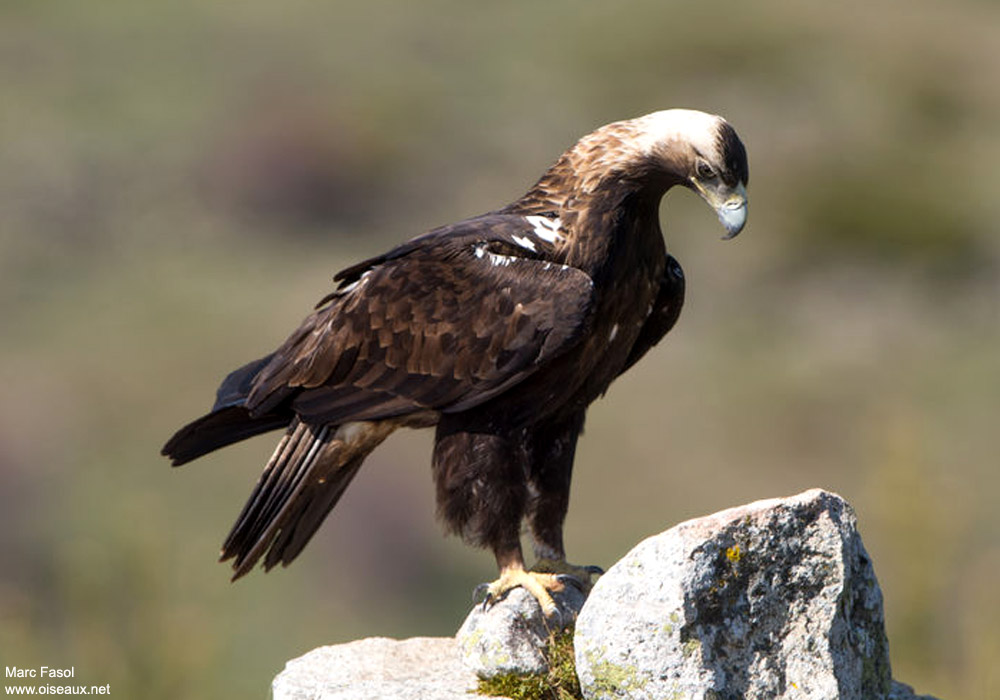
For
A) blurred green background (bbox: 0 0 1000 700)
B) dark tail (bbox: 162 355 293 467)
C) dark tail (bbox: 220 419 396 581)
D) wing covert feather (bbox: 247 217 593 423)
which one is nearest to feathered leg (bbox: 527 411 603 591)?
wing covert feather (bbox: 247 217 593 423)

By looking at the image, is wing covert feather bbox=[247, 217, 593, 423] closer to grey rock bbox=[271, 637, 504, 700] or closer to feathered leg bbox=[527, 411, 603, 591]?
feathered leg bbox=[527, 411, 603, 591]

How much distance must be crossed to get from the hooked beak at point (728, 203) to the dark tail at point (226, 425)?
7.17ft

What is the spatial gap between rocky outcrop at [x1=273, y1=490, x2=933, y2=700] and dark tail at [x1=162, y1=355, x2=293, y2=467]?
2.11 m

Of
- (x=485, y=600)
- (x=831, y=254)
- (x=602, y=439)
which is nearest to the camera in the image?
(x=485, y=600)

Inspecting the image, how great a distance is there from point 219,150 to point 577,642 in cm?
3704

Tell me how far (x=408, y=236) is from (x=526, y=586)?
104ft

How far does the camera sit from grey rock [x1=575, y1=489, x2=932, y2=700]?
582cm

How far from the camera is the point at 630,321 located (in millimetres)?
7008

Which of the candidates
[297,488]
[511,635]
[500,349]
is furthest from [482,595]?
[500,349]

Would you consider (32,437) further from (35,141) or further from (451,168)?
(451,168)

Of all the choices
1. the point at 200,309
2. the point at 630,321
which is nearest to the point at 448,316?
the point at 630,321

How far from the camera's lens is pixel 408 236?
3825 cm

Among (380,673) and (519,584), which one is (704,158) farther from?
(380,673)

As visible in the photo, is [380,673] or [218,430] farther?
[218,430]
